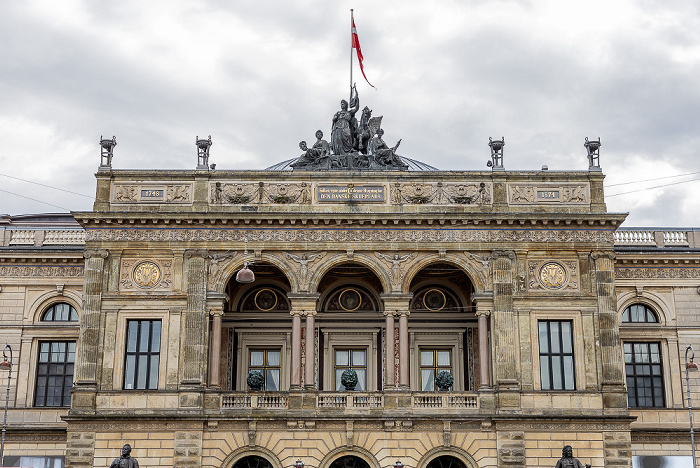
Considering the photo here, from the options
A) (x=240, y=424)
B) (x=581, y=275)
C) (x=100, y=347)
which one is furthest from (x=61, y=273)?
(x=581, y=275)

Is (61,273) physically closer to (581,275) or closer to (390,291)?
(390,291)

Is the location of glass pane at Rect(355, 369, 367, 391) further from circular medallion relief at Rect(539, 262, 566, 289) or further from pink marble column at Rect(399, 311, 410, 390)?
circular medallion relief at Rect(539, 262, 566, 289)

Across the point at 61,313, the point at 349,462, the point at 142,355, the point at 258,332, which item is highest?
the point at 61,313

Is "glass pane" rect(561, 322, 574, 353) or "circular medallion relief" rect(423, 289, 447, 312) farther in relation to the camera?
"circular medallion relief" rect(423, 289, 447, 312)

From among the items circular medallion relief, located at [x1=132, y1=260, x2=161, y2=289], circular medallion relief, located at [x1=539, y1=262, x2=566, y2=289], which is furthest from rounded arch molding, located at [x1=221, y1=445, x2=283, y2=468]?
circular medallion relief, located at [x1=539, y1=262, x2=566, y2=289]

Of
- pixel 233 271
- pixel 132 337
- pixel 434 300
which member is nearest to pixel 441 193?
pixel 434 300

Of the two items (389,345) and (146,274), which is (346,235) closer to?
(389,345)

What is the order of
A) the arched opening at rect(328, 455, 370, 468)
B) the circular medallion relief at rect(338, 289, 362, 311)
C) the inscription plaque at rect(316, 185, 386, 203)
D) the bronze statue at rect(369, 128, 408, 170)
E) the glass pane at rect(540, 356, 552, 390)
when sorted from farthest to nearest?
1. the circular medallion relief at rect(338, 289, 362, 311)
2. the bronze statue at rect(369, 128, 408, 170)
3. the inscription plaque at rect(316, 185, 386, 203)
4. the glass pane at rect(540, 356, 552, 390)
5. the arched opening at rect(328, 455, 370, 468)

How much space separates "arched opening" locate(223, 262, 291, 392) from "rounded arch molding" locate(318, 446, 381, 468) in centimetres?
516

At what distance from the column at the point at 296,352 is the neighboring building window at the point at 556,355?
10.1 meters

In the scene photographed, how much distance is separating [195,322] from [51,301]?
9.66m

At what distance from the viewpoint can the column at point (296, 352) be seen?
3747 centimetres

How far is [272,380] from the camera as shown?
135ft

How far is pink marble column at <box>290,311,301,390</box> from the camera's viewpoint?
123 ft
